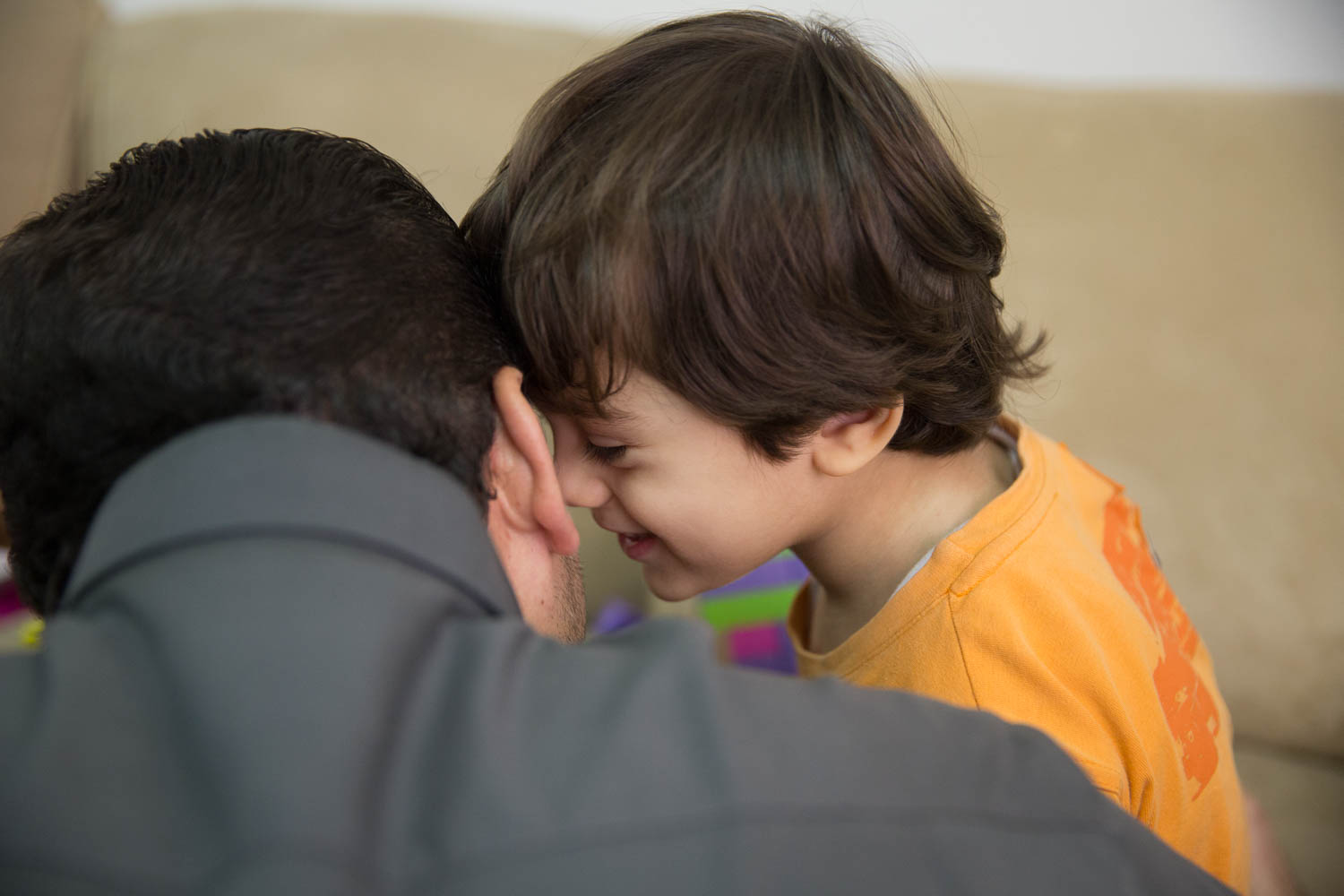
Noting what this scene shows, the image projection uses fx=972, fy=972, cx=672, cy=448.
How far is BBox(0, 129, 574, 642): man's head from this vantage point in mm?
534

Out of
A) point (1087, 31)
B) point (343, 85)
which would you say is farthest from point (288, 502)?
point (1087, 31)

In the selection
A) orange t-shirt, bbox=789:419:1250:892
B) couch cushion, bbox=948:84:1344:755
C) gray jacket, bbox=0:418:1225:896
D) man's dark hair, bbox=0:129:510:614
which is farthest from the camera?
couch cushion, bbox=948:84:1344:755

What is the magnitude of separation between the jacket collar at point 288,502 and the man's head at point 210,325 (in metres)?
0.06

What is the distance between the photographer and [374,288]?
1.94 ft

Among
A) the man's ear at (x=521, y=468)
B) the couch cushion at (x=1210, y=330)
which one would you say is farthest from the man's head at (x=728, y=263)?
the couch cushion at (x=1210, y=330)

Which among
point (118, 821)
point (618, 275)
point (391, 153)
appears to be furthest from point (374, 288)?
point (391, 153)

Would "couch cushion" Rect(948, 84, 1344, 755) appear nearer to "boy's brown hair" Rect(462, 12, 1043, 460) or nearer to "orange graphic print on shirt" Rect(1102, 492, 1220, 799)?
"orange graphic print on shirt" Rect(1102, 492, 1220, 799)

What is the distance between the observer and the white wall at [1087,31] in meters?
1.67

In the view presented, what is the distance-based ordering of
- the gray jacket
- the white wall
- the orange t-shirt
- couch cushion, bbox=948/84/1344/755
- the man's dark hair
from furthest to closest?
the white wall, couch cushion, bbox=948/84/1344/755, the orange t-shirt, the man's dark hair, the gray jacket

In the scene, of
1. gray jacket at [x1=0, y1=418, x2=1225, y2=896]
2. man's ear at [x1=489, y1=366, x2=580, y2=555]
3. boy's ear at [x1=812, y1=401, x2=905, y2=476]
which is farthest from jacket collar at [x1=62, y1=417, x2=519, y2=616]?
A: boy's ear at [x1=812, y1=401, x2=905, y2=476]

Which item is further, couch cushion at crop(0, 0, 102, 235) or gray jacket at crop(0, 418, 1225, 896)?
couch cushion at crop(0, 0, 102, 235)

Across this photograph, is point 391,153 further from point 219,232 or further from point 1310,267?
point 1310,267

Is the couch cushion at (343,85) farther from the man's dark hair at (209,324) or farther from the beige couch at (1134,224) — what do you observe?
the man's dark hair at (209,324)

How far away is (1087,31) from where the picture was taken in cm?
171
